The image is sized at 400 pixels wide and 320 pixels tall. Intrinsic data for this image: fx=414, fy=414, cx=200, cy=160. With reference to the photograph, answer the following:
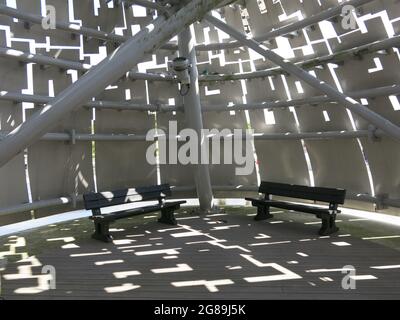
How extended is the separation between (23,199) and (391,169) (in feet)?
26.7

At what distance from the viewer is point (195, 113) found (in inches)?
396

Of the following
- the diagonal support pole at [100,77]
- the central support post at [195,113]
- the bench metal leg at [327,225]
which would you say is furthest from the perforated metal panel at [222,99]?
the diagonal support pole at [100,77]

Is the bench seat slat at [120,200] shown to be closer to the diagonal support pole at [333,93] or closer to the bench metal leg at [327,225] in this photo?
the bench metal leg at [327,225]

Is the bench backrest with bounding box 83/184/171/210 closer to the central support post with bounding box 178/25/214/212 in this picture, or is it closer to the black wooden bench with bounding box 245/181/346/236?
the central support post with bounding box 178/25/214/212

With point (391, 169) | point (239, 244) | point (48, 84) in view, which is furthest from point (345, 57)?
point (48, 84)

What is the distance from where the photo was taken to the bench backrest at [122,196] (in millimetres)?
8125

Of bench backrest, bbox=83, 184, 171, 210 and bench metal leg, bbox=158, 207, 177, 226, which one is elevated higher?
bench backrest, bbox=83, 184, 171, 210

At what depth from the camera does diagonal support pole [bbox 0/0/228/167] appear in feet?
16.9

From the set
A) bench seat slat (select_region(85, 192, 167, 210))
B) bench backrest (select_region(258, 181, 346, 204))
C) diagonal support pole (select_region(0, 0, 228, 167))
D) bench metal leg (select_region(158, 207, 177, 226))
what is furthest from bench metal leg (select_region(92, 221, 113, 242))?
bench backrest (select_region(258, 181, 346, 204))

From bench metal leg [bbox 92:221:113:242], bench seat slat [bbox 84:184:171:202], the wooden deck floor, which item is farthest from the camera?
bench seat slat [bbox 84:184:171:202]

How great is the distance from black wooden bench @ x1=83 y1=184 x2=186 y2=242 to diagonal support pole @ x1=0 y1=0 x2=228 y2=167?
287 cm

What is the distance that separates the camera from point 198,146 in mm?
10211

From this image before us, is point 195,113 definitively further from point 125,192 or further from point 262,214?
point 262,214

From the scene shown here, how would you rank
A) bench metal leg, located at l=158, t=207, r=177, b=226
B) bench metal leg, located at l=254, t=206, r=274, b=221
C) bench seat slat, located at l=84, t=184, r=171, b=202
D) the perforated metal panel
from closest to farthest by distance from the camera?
bench seat slat, located at l=84, t=184, r=171, b=202, the perforated metal panel, bench metal leg, located at l=158, t=207, r=177, b=226, bench metal leg, located at l=254, t=206, r=274, b=221
